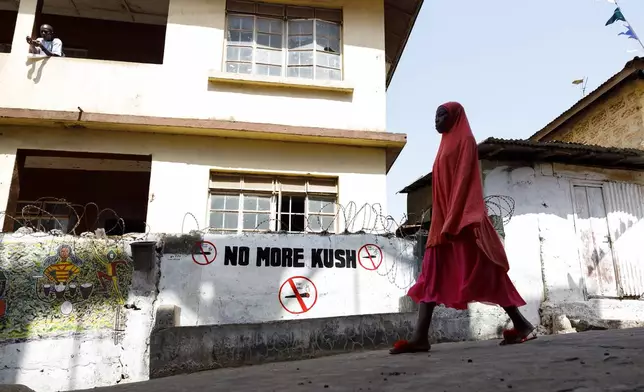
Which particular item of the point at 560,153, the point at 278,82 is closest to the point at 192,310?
the point at 278,82

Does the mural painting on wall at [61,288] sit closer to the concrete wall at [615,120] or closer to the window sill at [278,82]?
the window sill at [278,82]

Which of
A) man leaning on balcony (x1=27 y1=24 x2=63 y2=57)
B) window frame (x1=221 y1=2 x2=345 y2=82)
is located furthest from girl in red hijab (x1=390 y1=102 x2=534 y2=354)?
man leaning on balcony (x1=27 y1=24 x2=63 y2=57)

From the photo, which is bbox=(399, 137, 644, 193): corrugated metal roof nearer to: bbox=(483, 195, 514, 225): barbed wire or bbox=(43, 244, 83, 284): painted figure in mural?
bbox=(483, 195, 514, 225): barbed wire

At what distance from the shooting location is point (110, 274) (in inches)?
239

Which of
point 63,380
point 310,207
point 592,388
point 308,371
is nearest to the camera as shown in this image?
point 592,388

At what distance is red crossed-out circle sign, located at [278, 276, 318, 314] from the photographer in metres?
6.48

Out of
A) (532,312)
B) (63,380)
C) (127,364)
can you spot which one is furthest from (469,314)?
(63,380)

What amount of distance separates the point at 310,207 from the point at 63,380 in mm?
4373

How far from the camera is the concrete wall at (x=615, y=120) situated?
1142 centimetres

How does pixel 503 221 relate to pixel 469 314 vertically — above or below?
above

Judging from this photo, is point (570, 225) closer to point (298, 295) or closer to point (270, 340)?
point (298, 295)

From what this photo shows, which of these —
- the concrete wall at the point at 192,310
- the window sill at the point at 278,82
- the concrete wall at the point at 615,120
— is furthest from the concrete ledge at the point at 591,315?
the window sill at the point at 278,82

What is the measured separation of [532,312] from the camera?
7875 mm

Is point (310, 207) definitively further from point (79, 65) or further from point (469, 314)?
point (79, 65)
